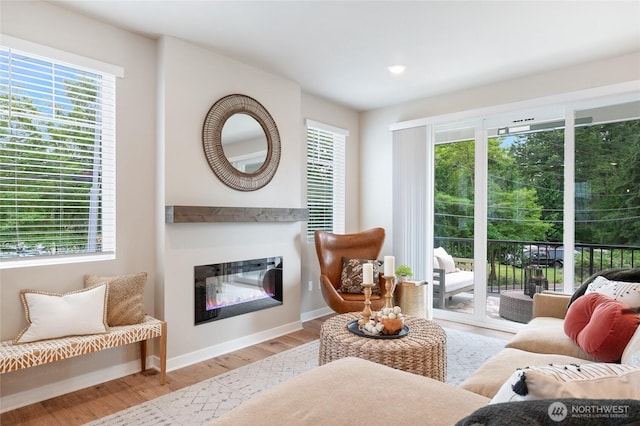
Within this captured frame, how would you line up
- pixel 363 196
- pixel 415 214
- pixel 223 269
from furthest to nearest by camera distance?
pixel 363 196
pixel 415 214
pixel 223 269

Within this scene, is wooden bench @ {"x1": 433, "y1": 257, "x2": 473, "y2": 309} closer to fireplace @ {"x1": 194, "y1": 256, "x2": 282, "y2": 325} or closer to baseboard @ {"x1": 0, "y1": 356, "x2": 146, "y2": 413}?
fireplace @ {"x1": 194, "y1": 256, "x2": 282, "y2": 325}

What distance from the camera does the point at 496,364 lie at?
196 cm

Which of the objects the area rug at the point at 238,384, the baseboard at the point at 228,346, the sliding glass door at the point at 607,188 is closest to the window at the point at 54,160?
the baseboard at the point at 228,346

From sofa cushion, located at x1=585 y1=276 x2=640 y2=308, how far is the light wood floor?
2524mm

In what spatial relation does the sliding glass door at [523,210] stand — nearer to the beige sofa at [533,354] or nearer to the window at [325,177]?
the beige sofa at [533,354]

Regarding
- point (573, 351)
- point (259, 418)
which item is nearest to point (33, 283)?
point (259, 418)

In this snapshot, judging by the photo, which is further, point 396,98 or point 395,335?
point 396,98

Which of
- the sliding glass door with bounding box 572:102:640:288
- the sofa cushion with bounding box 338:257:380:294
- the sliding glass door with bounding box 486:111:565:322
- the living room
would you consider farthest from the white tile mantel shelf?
the sliding glass door with bounding box 572:102:640:288

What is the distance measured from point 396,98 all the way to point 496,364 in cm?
356

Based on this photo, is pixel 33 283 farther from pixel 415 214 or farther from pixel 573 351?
pixel 415 214

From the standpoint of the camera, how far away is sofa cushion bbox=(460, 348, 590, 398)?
1702mm

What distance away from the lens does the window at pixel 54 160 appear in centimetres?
253

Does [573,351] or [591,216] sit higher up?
[591,216]

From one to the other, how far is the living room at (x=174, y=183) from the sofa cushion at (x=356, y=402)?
2030 mm
